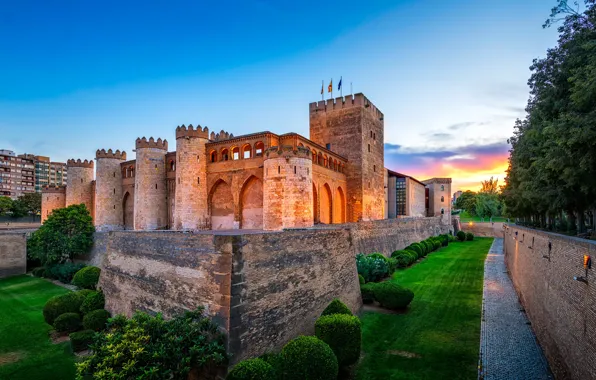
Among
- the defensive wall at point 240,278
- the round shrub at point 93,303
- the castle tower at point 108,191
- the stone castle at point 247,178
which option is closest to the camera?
the defensive wall at point 240,278

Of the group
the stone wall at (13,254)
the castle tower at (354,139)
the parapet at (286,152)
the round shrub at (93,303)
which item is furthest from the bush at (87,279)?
the castle tower at (354,139)

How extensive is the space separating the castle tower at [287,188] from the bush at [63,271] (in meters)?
16.3

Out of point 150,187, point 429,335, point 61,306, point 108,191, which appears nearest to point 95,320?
point 61,306

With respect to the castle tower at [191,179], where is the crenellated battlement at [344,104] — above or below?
above

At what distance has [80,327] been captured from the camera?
14969mm

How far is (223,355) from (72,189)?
36.5 meters

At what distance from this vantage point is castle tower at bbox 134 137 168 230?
92.3 ft

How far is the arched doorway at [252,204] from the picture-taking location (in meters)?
25.7

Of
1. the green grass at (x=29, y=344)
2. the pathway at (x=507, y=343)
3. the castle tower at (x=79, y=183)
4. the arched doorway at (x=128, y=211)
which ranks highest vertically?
the castle tower at (x=79, y=183)

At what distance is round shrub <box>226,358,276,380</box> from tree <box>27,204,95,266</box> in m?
24.8

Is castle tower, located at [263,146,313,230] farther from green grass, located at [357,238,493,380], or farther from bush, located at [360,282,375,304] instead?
green grass, located at [357,238,493,380]

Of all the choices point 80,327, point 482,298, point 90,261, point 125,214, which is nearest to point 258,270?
point 80,327

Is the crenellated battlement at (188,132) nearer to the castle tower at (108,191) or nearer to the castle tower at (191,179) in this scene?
the castle tower at (191,179)

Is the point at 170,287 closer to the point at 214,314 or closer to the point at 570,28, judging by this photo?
the point at 214,314
